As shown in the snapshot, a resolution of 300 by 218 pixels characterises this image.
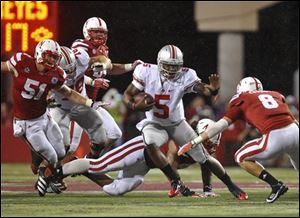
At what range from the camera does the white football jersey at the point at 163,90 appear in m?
10.3

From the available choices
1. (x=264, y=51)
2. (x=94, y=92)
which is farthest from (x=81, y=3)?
(x=94, y=92)

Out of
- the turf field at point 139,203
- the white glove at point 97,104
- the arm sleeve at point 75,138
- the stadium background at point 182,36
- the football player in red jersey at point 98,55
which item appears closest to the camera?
the turf field at point 139,203

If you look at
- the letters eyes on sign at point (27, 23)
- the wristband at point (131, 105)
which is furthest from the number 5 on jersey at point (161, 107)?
the letters eyes on sign at point (27, 23)

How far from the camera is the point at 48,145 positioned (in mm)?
10219

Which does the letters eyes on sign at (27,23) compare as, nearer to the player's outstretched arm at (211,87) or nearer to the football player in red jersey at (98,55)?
the football player in red jersey at (98,55)

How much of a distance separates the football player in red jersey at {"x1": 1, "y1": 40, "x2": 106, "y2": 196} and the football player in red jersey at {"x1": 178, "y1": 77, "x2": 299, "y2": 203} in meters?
1.38

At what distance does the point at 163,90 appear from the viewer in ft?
33.7

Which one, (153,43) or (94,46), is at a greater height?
(94,46)

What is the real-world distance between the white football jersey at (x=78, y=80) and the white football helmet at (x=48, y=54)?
0.75m

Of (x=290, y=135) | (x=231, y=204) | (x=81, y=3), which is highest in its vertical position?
(x=290, y=135)

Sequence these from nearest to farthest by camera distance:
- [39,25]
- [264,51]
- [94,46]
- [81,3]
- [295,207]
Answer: [295,207] < [94,46] < [39,25] < [81,3] < [264,51]

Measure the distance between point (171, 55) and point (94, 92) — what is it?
1.64m

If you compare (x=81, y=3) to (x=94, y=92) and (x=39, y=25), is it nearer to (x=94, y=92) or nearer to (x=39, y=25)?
(x=39, y=25)

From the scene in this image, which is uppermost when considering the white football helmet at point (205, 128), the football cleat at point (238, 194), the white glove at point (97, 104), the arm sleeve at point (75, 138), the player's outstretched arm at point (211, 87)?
the player's outstretched arm at point (211, 87)
